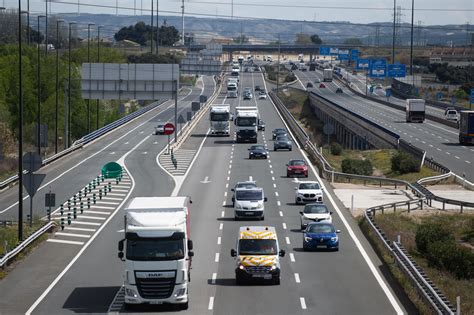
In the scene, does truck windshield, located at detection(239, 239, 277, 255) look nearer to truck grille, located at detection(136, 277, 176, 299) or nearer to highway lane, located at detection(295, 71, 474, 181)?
truck grille, located at detection(136, 277, 176, 299)

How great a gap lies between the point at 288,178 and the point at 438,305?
133 ft

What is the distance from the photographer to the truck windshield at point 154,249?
2666 cm

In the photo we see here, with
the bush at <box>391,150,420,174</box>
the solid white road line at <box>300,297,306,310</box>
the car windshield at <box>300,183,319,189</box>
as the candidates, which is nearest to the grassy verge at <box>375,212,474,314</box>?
the solid white road line at <box>300,297,306,310</box>

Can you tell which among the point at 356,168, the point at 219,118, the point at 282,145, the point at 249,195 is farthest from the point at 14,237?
the point at 219,118

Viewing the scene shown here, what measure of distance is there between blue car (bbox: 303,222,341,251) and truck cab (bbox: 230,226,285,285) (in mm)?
6503

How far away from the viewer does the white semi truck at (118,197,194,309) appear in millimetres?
26547

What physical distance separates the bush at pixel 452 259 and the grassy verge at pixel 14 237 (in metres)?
14.5

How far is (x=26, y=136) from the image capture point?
10281cm

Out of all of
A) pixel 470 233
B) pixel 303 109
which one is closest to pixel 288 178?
pixel 470 233

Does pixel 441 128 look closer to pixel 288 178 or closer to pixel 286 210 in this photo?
pixel 288 178

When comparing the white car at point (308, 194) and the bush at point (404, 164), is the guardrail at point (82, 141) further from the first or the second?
the bush at point (404, 164)

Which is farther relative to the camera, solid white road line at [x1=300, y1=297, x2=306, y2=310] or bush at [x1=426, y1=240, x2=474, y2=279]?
bush at [x1=426, y1=240, x2=474, y2=279]

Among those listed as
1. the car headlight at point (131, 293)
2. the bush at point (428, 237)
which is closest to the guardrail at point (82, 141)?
the bush at point (428, 237)

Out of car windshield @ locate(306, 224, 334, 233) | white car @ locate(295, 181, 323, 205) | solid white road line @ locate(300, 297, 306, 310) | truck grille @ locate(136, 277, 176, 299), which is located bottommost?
white car @ locate(295, 181, 323, 205)
